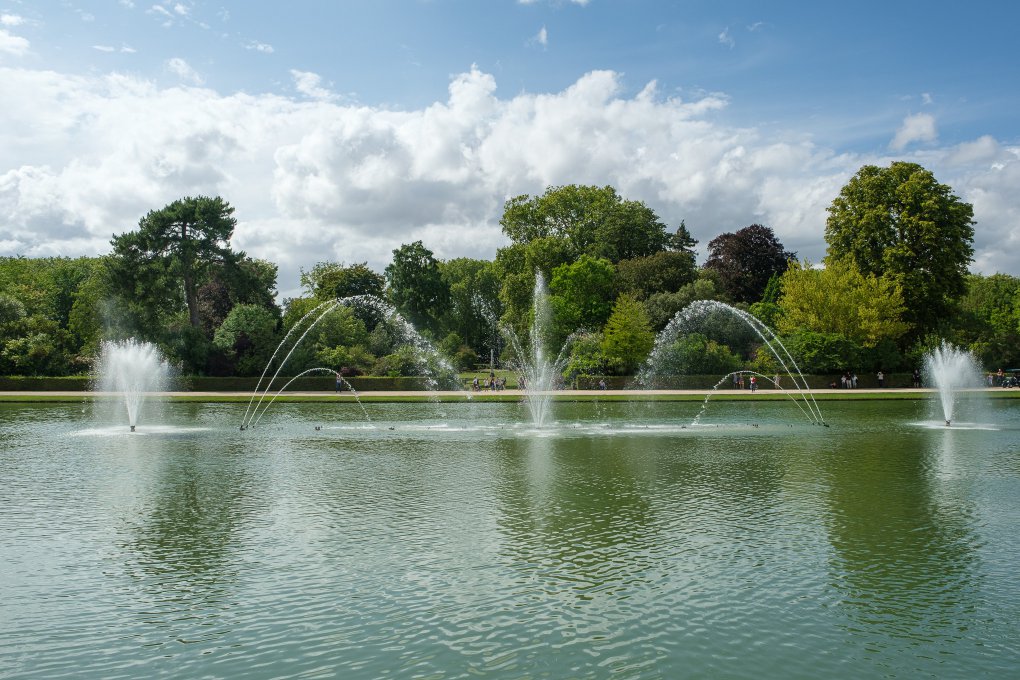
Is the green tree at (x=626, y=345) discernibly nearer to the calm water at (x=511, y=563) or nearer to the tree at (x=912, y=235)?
the tree at (x=912, y=235)

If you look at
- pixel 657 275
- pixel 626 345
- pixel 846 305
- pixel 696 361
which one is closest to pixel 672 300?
pixel 657 275

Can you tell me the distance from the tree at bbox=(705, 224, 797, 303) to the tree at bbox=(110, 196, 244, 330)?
184ft

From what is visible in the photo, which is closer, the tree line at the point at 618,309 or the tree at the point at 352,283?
the tree line at the point at 618,309

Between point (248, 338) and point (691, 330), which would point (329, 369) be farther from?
point (691, 330)

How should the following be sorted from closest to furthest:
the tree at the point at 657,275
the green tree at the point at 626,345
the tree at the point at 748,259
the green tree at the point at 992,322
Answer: the green tree at the point at 626,345, the green tree at the point at 992,322, the tree at the point at 657,275, the tree at the point at 748,259

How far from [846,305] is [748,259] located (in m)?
36.7

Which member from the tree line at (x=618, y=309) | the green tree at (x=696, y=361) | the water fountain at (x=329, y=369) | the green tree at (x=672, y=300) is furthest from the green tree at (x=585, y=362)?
the green tree at (x=672, y=300)

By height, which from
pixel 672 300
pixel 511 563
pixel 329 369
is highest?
pixel 672 300

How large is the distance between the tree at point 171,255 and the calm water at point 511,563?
4222cm

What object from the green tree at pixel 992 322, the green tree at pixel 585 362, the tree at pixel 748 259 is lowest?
the green tree at pixel 585 362

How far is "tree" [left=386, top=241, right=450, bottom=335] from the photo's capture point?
299ft

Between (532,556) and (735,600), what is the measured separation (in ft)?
11.2

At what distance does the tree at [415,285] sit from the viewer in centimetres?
9106

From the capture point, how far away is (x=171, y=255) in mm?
65938
